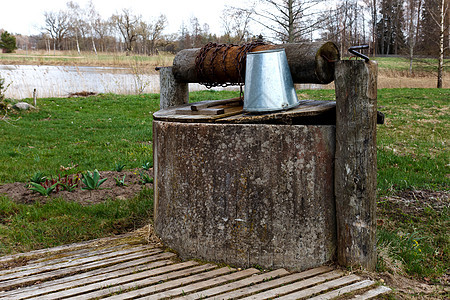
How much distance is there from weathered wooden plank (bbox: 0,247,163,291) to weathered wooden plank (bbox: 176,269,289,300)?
32.0 inches

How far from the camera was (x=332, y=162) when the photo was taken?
2922 millimetres

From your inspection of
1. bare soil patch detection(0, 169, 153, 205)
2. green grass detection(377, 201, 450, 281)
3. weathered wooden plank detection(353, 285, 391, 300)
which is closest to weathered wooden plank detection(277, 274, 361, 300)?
weathered wooden plank detection(353, 285, 391, 300)

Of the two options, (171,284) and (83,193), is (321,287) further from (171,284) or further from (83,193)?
(83,193)

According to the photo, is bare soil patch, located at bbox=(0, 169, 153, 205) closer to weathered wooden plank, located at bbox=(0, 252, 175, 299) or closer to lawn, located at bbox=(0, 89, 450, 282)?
lawn, located at bbox=(0, 89, 450, 282)

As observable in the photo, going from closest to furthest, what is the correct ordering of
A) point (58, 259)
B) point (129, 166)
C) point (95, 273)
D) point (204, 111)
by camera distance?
point (95, 273), point (58, 259), point (204, 111), point (129, 166)

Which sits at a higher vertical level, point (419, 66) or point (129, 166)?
point (419, 66)

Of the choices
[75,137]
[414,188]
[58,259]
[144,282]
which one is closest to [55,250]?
[58,259]

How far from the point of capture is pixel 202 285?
102 inches

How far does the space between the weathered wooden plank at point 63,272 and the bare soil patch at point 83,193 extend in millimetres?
1740

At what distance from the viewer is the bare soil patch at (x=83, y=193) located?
473 centimetres

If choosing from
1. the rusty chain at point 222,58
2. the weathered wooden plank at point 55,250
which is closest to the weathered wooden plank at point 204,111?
the rusty chain at point 222,58

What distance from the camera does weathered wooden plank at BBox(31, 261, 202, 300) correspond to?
251 cm

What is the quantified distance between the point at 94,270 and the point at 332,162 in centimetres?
183

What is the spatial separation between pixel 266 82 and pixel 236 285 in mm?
1404
